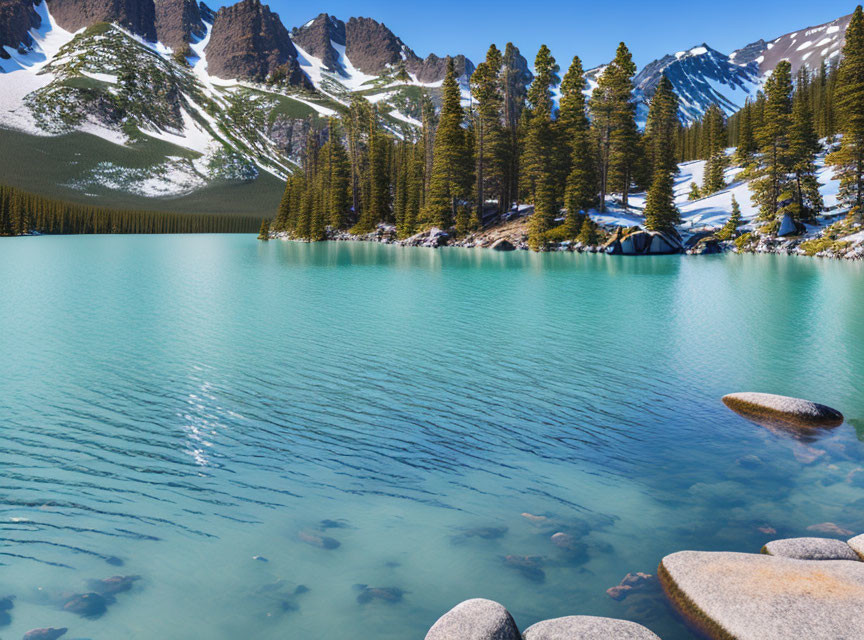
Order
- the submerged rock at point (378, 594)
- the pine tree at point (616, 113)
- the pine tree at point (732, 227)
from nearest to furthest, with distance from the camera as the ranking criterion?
the submerged rock at point (378, 594) < the pine tree at point (732, 227) < the pine tree at point (616, 113)

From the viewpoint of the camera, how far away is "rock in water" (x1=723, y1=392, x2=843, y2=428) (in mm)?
11664

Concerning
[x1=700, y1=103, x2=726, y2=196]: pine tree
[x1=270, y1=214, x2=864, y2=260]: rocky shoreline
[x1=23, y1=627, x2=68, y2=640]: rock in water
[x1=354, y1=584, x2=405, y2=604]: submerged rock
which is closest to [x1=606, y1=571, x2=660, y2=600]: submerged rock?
[x1=354, y1=584, x2=405, y2=604]: submerged rock

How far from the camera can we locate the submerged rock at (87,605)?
19.7 feet

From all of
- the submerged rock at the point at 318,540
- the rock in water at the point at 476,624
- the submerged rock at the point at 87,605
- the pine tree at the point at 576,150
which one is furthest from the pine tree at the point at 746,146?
the submerged rock at the point at 87,605

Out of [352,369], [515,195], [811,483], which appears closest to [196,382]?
[352,369]

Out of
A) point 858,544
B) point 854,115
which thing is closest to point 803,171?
point 854,115

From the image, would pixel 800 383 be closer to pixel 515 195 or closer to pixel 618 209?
pixel 618 209

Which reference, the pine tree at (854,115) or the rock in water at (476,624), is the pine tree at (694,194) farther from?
the rock in water at (476,624)

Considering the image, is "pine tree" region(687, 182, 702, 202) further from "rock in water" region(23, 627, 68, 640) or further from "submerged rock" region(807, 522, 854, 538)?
"rock in water" region(23, 627, 68, 640)

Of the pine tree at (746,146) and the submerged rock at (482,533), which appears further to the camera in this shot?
the pine tree at (746,146)

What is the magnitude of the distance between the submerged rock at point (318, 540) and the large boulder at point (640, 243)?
59.2 m

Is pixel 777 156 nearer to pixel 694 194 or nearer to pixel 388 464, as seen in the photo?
pixel 694 194

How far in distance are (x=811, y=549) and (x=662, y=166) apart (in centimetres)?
6592

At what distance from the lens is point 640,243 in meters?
62.4
